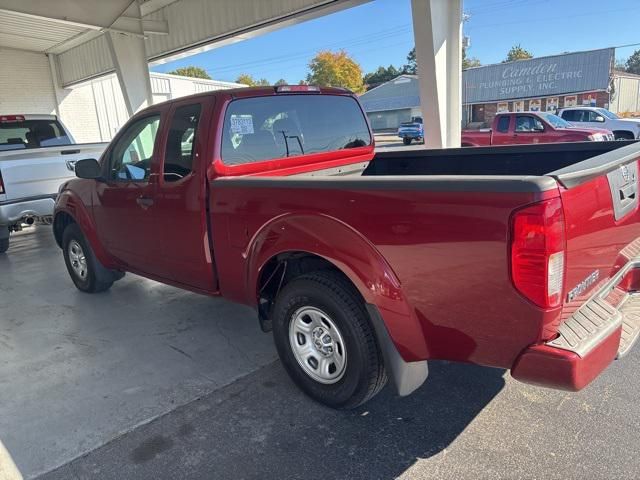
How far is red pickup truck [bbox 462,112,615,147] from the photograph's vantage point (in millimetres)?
13625

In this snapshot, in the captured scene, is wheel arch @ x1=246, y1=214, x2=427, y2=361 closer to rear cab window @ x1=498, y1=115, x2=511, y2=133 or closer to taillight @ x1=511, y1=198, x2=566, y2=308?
taillight @ x1=511, y1=198, x2=566, y2=308

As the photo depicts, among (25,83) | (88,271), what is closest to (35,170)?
(88,271)

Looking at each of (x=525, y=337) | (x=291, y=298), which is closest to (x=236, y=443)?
(x=291, y=298)

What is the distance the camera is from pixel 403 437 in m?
2.71

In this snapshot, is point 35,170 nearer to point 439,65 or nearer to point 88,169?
point 88,169

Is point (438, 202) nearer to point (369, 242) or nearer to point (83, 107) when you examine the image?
point (369, 242)

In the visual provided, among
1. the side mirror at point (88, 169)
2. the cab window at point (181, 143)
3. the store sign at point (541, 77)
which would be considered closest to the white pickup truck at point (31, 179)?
the side mirror at point (88, 169)

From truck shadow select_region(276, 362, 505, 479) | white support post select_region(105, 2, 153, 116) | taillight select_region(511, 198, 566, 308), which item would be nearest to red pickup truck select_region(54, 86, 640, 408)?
taillight select_region(511, 198, 566, 308)

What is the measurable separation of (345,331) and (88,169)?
9.85ft

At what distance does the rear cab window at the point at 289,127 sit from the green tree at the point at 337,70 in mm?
67187

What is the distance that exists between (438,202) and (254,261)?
142cm

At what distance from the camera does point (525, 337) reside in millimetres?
2078

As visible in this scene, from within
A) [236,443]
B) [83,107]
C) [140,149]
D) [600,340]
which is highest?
[83,107]

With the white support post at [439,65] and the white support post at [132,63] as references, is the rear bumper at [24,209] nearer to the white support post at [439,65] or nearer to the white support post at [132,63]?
the white support post at [439,65]
